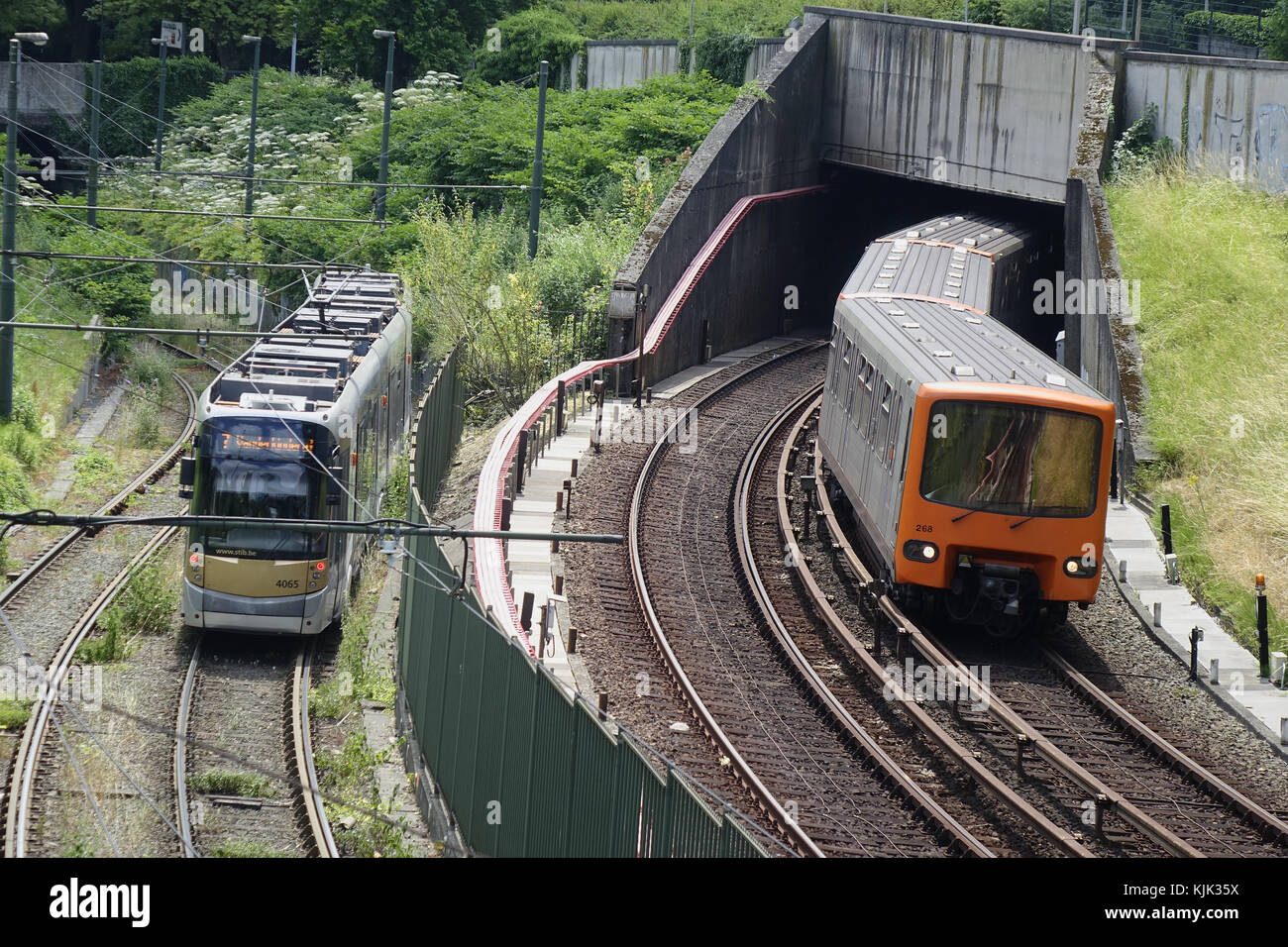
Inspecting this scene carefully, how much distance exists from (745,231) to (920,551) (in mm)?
17879

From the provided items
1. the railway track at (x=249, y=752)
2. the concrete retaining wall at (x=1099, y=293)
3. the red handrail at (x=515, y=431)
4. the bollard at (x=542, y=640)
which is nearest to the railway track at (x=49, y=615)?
the railway track at (x=249, y=752)

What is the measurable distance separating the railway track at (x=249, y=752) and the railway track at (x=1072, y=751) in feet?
18.8

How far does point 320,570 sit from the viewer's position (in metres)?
17.4

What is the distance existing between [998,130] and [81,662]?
70.7ft

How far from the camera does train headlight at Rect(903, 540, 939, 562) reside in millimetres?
15273

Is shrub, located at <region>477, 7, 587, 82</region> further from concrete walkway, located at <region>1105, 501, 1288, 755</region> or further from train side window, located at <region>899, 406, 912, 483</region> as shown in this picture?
train side window, located at <region>899, 406, 912, 483</region>

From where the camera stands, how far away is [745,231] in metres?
32.1

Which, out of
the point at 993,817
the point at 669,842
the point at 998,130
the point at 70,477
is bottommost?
the point at 70,477

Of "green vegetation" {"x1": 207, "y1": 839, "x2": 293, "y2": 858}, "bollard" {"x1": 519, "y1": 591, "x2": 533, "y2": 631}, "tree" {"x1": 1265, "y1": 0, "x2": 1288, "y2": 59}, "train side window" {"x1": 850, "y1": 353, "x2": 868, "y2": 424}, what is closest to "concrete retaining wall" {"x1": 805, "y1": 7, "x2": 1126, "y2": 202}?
"tree" {"x1": 1265, "y1": 0, "x2": 1288, "y2": 59}

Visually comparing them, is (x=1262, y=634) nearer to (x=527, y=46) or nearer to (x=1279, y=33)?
(x=1279, y=33)

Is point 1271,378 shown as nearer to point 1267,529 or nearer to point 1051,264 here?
point 1267,529

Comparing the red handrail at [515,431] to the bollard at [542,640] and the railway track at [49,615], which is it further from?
the railway track at [49,615]

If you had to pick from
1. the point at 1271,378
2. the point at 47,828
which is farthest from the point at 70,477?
the point at 1271,378

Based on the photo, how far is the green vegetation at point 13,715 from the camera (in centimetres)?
1500
